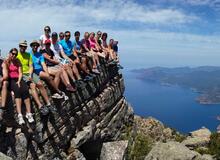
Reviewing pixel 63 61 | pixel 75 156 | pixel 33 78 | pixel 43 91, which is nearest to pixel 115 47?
pixel 63 61

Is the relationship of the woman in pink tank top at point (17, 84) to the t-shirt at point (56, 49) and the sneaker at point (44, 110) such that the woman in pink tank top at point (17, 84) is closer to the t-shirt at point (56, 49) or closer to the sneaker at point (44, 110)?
the sneaker at point (44, 110)

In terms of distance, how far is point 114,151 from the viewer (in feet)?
82.5

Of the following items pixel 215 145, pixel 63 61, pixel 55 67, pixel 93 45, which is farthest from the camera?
pixel 215 145

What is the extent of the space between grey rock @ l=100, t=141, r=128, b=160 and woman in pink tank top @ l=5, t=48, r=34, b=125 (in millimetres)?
9543

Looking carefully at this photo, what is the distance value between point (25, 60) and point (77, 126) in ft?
24.2

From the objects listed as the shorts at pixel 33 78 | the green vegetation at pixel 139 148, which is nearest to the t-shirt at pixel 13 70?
the shorts at pixel 33 78

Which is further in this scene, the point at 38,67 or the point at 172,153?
the point at 172,153

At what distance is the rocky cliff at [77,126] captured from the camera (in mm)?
17375

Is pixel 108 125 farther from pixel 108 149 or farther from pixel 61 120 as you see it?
pixel 61 120

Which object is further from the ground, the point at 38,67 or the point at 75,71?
the point at 38,67

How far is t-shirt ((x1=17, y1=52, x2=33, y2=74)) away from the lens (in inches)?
691

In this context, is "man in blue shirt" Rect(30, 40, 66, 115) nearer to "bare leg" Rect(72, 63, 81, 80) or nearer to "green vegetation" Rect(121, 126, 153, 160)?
"bare leg" Rect(72, 63, 81, 80)

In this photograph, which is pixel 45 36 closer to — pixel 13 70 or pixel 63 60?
pixel 63 60

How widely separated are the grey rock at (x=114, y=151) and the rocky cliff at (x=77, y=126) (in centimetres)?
115
